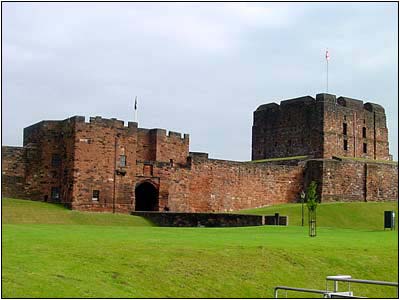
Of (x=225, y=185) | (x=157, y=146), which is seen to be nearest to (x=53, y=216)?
(x=157, y=146)

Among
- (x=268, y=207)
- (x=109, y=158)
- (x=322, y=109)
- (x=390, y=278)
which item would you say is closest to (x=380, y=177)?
(x=322, y=109)

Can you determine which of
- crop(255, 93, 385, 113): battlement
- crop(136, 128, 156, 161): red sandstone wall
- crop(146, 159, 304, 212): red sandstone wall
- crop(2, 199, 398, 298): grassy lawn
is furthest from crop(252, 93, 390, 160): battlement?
crop(2, 199, 398, 298): grassy lawn

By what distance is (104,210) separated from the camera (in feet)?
151

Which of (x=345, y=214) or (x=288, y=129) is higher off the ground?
(x=288, y=129)

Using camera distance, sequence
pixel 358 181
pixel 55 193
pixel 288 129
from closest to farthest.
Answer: pixel 55 193
pixel 358 181
pixel 288 129

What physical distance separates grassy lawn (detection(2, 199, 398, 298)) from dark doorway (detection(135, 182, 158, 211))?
26356 millimetres

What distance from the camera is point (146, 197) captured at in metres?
51.2

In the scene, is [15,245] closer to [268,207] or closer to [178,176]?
[178,176]

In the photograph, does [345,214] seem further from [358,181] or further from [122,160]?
[122,160]

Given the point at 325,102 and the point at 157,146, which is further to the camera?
the point at 325,102

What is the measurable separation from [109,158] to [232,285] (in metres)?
30.5

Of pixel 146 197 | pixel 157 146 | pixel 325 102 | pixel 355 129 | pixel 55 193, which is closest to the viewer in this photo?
pixel 55 193

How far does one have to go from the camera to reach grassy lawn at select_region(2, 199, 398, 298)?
14.8 meters

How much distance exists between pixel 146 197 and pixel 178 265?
Answer: 111 ft
